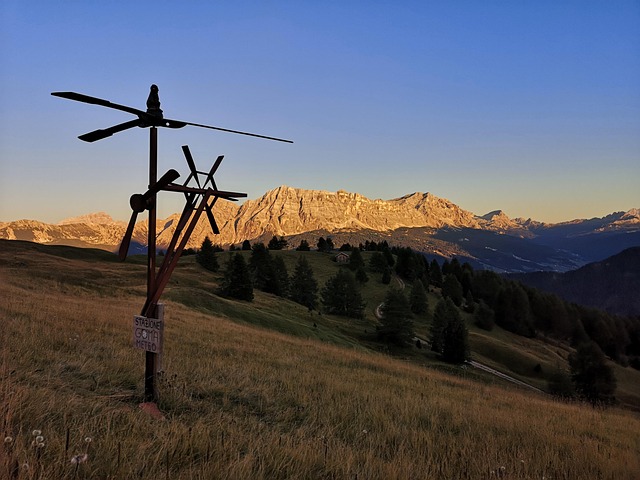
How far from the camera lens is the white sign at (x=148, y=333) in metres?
5.81

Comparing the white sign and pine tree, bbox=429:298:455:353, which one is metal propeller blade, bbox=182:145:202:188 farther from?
pine tree, bbox=429:298:455:353

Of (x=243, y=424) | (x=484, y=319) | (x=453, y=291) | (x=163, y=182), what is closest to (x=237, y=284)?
(x=243, y=424)

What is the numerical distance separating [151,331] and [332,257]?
119 metres

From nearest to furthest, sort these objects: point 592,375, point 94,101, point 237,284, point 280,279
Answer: point 94,101 < point 237,284 < point 592,375 < point 280,279

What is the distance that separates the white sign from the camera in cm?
581

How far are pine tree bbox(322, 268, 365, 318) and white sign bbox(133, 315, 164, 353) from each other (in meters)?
69.8

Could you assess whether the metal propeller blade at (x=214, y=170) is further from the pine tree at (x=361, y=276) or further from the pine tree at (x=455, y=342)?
the pine tree at (x=361, y=276)

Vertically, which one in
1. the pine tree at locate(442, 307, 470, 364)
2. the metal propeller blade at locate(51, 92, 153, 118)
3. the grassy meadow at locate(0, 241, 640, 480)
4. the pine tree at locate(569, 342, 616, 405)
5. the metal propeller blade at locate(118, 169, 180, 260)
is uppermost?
the metal propeller blade at locate(51, 92, 153, 118)

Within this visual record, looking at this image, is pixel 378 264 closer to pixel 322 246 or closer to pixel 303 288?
pixel 322 246

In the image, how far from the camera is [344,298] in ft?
247

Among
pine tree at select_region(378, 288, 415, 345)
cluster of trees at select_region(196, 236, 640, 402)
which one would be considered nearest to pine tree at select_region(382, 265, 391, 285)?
cluster of trees at select_region(196, 236, 640, 402)

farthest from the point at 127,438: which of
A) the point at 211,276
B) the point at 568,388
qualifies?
the point at 211,276

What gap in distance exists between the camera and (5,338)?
8641mm

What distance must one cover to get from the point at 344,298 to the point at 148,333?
70560 millimetres
